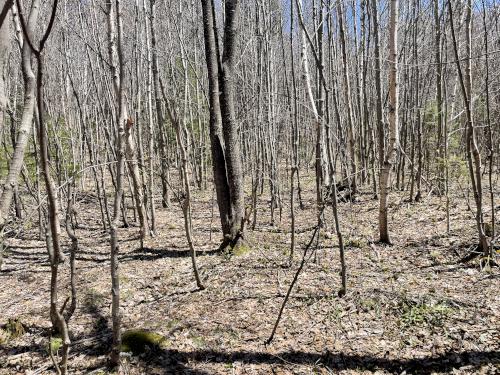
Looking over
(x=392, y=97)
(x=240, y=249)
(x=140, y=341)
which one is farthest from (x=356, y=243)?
(x=140, y=341)

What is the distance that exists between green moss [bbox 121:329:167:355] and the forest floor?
0.30 feet

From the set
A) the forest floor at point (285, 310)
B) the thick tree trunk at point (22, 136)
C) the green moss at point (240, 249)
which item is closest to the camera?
the thick tree trunk at point (22, 136)

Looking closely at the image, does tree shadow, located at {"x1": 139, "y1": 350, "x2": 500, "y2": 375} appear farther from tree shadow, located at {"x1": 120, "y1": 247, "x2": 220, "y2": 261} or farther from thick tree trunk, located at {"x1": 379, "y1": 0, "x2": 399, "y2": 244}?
thick tree trunk, located at {"x1": 379, "y1": 0, "x2": 399, "y2": 244}

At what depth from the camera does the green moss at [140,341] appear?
3.46 metres

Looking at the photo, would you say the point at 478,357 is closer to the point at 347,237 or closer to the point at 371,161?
the point at 347,237

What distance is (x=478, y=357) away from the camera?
121 inches

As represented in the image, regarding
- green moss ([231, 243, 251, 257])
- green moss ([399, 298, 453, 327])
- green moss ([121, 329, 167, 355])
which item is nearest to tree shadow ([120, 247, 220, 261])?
green moss ([231, 243, 251, 257])

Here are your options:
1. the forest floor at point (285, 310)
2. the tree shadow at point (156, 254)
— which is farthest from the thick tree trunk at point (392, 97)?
the tree shadow at point (156, 254)

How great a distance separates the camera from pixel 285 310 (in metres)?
4.04

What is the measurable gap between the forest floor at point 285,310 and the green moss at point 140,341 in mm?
91

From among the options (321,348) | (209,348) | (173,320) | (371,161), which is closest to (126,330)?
(173,320)

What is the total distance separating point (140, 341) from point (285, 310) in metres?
1.61

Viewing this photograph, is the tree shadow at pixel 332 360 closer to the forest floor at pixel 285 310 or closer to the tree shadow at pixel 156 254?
the forest floor at pixel 285 310

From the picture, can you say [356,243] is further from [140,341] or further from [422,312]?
[140,341]
